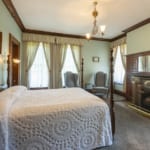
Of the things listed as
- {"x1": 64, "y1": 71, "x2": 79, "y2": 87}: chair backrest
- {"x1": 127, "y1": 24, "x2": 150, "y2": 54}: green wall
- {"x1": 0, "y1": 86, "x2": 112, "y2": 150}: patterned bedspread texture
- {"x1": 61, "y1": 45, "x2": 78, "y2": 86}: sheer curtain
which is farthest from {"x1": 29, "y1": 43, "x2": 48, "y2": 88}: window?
{"x1": 0, "y1": 86, "x2": 112, "y2": 150}: patterned bedspread texture

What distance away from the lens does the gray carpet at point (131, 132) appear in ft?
7.15

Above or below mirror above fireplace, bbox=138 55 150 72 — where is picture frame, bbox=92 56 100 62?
above

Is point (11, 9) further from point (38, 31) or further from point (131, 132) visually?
point (131, 132)

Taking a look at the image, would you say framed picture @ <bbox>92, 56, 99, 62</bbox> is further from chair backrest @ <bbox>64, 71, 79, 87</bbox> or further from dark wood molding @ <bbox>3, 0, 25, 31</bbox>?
dark wood molding @ <bbox>3, 0, 25, 31</bbox>

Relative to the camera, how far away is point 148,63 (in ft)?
13.6

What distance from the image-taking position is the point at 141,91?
4195mm

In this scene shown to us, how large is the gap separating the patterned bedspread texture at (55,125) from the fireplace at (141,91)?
2488mm

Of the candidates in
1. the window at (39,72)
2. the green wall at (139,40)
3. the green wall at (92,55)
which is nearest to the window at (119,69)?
the green wall at (92,55)

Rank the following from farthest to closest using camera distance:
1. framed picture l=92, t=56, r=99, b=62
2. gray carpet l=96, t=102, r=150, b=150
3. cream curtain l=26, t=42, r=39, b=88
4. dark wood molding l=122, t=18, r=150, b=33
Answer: framed picture l=92, t=56, r=99, b=62, cream curtain l=26, t=42, r=39, b=88, dark wood molding l=122, t=18, r=150, b=33, gray carpet l=96, t=102, r=150, b=150

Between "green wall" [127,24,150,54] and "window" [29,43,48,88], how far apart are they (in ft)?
11.6

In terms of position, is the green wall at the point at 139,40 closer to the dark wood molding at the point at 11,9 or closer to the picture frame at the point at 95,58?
the picture frame at the point at 95,58

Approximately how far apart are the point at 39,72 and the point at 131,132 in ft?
14.1

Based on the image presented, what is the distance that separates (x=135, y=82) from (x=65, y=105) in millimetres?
3360

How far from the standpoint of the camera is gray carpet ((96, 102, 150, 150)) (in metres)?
2.18
